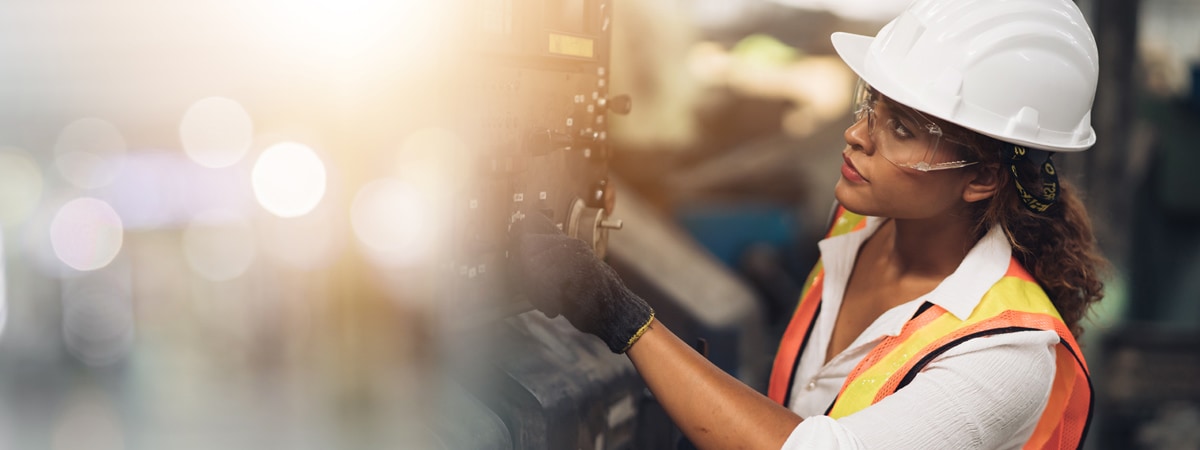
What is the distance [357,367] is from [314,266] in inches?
50.4

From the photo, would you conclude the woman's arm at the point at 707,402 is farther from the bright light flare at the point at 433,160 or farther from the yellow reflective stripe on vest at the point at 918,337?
the bright light flare at the point at 433,160

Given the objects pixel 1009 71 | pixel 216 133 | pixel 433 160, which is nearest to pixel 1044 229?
pixel 1009 71

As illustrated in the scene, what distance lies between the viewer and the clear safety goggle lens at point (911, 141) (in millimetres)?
1056

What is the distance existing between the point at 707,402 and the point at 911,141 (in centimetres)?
46

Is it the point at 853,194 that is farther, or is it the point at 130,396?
the point at 130,396

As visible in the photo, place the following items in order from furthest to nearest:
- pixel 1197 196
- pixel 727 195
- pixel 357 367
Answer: pixel 727 195 < pixel 1197 196 < pixel 357 367

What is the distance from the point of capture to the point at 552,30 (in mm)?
1093

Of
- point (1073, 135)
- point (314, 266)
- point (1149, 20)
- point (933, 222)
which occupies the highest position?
point (1149, 20)

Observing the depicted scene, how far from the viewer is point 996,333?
Result: 3.20 feet

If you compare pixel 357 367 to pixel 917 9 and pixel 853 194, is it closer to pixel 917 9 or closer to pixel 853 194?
pixel 853 194

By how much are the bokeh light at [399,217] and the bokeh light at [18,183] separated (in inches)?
51.1

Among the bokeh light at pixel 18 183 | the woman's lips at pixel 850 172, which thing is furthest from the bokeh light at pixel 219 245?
the woman's lips at pixel 850 172

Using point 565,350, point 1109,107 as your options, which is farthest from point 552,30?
point 1109,107

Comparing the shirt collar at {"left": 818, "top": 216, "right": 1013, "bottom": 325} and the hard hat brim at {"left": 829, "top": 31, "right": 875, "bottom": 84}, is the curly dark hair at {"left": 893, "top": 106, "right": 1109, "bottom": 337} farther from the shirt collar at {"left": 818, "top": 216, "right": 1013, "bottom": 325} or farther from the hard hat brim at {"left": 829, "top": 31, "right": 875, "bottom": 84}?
the hard hat brim at {"left": 829, "top": 31, "right": 875, "bottom": 84}
